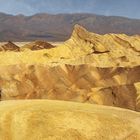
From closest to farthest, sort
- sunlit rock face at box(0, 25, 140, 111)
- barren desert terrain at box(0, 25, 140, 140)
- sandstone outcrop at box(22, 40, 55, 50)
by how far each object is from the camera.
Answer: barren desert terrain at box(0, 25, 140, 140) → sunlit rock face at box(0, 25, 140, 111) → sandstone outcrop at box(22, 40, 55, 50)

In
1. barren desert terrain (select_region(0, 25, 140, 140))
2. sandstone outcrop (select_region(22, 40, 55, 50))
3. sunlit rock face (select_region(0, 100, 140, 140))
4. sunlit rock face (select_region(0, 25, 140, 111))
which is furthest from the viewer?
sandstone outcrop (select_region(22, 40, 55, 50))

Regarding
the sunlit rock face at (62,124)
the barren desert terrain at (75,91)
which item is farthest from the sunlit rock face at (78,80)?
the sunlit rock face at (62,124)

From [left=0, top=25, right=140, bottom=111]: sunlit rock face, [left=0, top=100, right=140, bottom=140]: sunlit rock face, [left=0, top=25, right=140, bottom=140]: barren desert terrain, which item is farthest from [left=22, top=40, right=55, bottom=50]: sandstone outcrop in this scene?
[left=0, top=100, right=140, bottom=140]: sunlit rock face

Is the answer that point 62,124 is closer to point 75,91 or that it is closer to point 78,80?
point 75,91

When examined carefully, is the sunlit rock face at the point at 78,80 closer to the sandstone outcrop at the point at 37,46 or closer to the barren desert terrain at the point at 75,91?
the barren desert terrain at the point at 75,91

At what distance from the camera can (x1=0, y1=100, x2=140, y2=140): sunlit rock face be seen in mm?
11047

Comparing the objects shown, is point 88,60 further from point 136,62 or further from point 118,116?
point 118,116

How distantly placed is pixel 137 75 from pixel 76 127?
12.8 metres

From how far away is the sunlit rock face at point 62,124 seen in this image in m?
11.0

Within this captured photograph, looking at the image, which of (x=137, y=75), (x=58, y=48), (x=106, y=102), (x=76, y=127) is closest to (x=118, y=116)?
(x=76, y=127)

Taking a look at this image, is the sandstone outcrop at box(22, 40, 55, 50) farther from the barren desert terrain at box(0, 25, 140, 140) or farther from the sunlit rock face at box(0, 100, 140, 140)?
the sunlit rock face at box(0, 100, 140, 140)

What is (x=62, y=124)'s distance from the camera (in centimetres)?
1130

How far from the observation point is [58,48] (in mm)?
28297

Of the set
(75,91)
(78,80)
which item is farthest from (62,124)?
(78,80)
